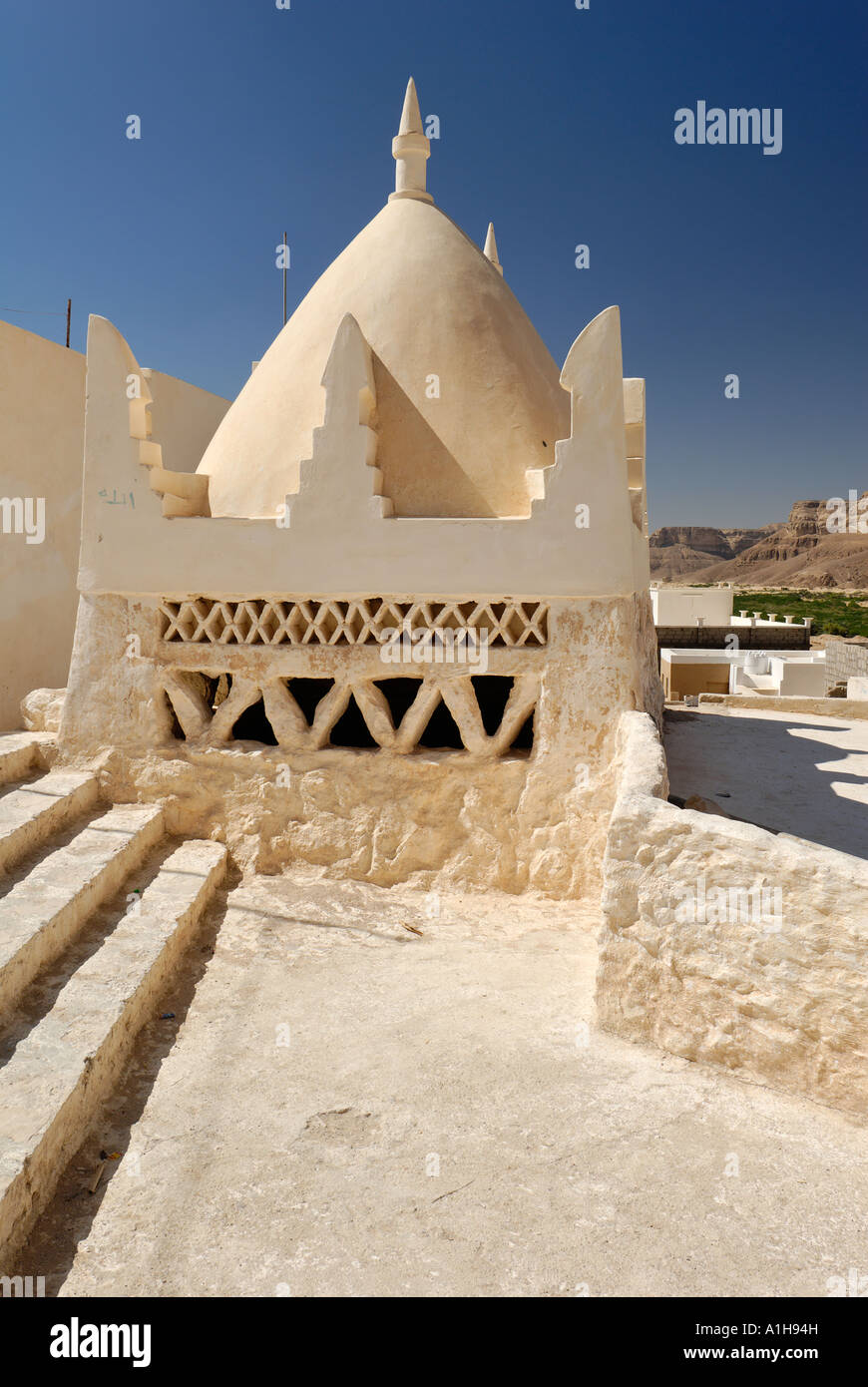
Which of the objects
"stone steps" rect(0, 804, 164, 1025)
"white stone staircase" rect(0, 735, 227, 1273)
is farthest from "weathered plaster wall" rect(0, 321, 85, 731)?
"stone steps" rect(0, 804, 164, 1025)

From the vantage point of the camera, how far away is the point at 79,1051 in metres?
3.51

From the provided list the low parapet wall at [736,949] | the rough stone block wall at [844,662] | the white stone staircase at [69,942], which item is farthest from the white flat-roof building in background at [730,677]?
the low parapet wall at [736,949]

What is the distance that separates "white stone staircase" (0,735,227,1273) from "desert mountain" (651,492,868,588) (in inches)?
3595

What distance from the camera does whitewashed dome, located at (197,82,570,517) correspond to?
599cm

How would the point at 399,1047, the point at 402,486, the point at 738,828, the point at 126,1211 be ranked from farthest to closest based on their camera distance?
the point at 402,486 → the point at 399,1047 → the point at 738,828 → the point at 126,1211

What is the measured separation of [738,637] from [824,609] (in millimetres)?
40356

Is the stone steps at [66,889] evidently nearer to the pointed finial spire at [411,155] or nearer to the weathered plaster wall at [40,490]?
the weathered plaster wall at [40,490]

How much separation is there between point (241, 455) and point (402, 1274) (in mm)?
5421

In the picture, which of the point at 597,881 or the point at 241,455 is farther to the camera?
the point at 241,455

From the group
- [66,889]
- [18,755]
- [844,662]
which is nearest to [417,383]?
[18,755]

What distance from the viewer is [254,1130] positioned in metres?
3.43

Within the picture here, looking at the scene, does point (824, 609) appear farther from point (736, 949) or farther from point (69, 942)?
point (69, 942)
